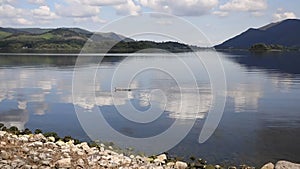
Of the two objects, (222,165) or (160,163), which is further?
(222,165)

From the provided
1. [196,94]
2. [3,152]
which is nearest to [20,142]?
[3,152]

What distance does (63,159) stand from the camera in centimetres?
1029

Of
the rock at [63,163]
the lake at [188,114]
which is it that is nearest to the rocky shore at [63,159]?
the rock at [63,163]

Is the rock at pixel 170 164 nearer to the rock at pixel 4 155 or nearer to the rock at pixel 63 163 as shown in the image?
the rock at pixel 63 163

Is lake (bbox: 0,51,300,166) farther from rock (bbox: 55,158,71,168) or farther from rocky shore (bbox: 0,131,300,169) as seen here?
rock (bbox: 55,158,71,168)

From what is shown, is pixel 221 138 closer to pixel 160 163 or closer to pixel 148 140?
pixel 148 140

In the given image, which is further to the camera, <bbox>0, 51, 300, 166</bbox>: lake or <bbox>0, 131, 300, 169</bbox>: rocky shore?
<bbox>0, 51, 300, 166</bbox>: lake

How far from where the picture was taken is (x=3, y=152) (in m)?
10.5

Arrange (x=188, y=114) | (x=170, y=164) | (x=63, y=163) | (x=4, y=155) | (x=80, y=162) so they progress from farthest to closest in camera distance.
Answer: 1. (x=188, y=114)
2. (x=170, y=164)
3. (x=80, y=162)
4. (x=4, y=155)
5. (x=63, y=163)

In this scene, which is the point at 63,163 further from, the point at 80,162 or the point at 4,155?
the point at 4,155

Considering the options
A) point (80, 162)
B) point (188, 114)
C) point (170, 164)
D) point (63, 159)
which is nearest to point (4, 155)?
point (63, 159)

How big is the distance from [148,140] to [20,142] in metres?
5.93

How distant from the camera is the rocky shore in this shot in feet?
32.7

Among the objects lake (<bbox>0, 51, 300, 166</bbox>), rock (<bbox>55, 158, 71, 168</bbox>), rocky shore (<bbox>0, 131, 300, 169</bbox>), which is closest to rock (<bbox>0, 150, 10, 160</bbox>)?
rocky shore (<bbox>0, 131, 300, 169</bbox>)
